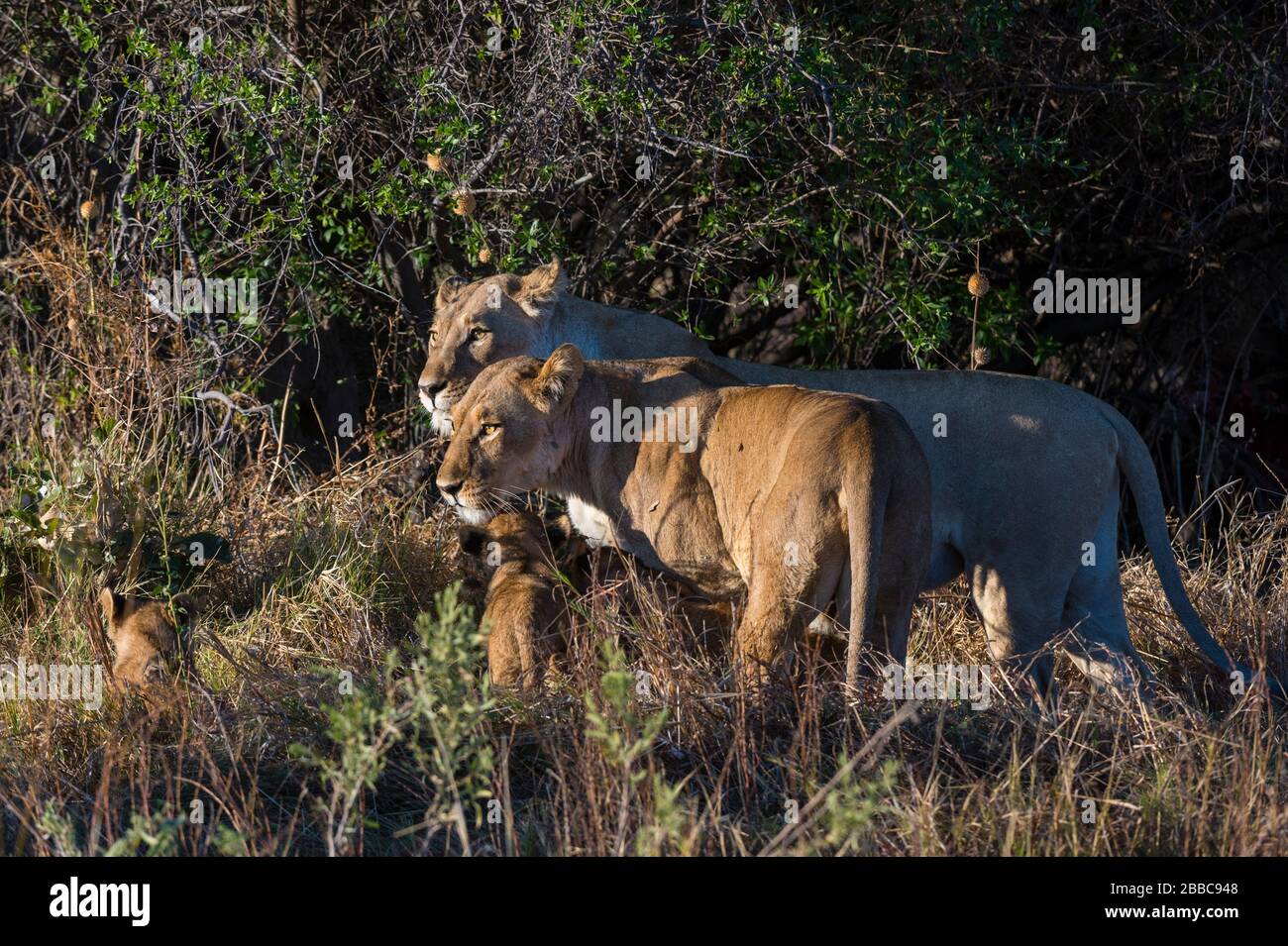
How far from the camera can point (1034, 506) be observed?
19.2ft

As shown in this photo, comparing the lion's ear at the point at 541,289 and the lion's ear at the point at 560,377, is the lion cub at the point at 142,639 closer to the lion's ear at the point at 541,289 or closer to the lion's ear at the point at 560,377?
the lion's ear at the point at 560,377

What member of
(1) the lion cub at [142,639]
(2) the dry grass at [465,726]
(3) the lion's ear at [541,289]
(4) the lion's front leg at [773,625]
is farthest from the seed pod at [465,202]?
(4) the lion's front leg at [773,625]

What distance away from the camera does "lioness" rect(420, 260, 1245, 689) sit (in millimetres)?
5844

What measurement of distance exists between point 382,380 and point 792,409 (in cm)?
451

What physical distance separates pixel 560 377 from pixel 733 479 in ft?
2.49

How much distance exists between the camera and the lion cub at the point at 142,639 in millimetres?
5840

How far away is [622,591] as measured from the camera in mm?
6012

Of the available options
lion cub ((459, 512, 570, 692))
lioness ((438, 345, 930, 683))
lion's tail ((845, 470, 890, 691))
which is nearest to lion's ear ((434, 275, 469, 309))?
lion cub ((459, 512, 570, 692))

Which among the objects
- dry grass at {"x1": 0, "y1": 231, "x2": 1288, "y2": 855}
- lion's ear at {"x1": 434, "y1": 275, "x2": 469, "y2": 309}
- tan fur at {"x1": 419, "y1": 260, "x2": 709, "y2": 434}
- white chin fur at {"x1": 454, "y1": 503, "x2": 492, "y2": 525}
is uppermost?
lion's ear at {"x1": 434, "y1": 275, "x2": 469, "y2": 309}

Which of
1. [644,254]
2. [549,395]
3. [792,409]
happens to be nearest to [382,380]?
[644,254]

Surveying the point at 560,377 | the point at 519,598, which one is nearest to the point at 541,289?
the point at 560,377

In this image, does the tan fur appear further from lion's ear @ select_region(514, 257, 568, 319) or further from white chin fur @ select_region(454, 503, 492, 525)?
white chin fur @ select_region(454, 503, 492, 525)

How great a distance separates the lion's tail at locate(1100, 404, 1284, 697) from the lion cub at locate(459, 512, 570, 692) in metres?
2.17

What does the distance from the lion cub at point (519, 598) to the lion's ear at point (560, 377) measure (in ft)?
2.47
